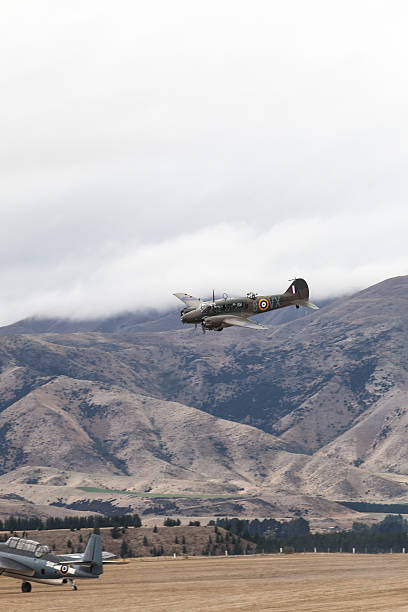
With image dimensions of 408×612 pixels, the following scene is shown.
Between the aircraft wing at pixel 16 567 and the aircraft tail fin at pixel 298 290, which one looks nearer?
the aircraft wing at pixel 16 567

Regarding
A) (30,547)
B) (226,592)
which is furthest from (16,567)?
(226,592)

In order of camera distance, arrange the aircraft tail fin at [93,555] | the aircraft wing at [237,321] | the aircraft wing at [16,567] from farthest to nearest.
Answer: the aircraft wing at [237,321] → the aircraft tail fin at [93,555] → the aircraft wing at [16,567]

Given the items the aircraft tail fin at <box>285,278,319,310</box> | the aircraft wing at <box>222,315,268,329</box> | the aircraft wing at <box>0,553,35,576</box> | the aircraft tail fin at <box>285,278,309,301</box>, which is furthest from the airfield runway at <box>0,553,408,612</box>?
the aircraft tail fin at <box>285,278,309,301</box>

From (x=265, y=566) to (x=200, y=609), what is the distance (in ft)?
185

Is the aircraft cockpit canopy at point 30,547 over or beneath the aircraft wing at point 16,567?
over

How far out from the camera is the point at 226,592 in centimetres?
7750

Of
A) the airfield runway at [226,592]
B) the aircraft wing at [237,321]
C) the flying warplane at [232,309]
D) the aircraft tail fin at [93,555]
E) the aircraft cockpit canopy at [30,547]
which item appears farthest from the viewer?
the flying warplane at [232,309]

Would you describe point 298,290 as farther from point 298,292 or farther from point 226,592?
point 226,592

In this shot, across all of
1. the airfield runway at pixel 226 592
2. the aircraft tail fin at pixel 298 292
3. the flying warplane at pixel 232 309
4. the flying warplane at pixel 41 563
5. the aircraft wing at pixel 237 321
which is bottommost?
the airfield runway at pixel 226 592

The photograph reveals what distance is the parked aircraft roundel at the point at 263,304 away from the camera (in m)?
102

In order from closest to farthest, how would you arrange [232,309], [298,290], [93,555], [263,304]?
[93,555], [232,309], [263,304], [298,290]

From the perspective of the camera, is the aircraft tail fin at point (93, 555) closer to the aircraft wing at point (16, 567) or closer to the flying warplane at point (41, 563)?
the flying warplane at point (41, 563)

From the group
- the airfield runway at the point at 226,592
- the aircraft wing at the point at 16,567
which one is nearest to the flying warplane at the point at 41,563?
the aircraft wing at the point at 16,567

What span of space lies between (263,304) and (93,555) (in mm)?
40042
